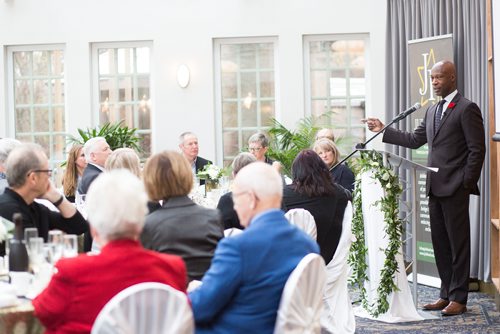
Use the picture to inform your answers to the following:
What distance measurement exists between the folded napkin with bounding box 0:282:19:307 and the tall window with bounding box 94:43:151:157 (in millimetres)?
7076

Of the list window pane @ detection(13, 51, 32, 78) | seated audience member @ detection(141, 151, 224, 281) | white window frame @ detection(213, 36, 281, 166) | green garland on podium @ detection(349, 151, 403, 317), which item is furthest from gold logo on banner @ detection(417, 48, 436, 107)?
seated audience member @ detection(141, 151, 224, 281)

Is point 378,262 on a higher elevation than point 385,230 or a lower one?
lower

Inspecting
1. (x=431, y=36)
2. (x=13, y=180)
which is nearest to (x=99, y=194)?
(x=13, y=180)

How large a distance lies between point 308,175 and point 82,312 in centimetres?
304

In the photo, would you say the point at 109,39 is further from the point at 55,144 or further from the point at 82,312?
the point at 82,312

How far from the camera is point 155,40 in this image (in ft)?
34.1

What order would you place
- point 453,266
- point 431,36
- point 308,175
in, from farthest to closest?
point 431,36 → point 453,266 → point 308,175

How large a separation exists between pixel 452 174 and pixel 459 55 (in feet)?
5.84

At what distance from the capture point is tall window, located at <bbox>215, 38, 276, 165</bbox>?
34.5 ft

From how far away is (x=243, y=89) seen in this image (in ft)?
34.8

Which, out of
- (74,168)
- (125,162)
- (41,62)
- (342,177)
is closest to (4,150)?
(125,162)

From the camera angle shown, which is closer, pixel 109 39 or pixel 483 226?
pixel 483 226

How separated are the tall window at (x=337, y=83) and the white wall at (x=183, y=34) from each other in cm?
17

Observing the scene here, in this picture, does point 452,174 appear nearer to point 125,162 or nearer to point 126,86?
point 125,162
